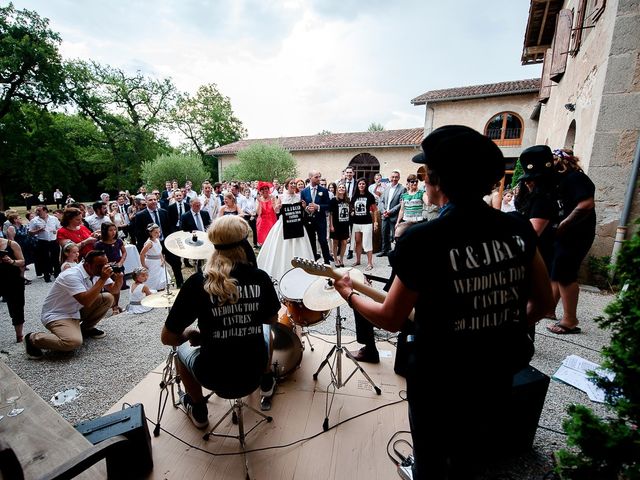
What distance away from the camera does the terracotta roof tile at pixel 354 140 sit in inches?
782

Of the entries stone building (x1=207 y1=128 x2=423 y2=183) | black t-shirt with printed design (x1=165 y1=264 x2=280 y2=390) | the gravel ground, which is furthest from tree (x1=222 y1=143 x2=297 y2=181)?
black t-shirt with printed design (x1=165 y1=264 x2=280 y2=390)

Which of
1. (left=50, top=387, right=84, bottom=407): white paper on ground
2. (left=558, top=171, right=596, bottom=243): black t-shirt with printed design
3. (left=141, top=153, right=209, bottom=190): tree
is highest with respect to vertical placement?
(left=141, top=153, right=209, bottom=190): tree

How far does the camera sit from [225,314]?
6.85 feet

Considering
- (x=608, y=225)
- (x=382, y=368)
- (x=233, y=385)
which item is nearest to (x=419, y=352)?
(x=233, y=385)

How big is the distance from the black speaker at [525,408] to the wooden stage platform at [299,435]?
81 centimetres

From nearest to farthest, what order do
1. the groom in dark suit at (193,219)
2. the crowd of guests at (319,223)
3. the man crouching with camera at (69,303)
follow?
1. the crowd of guests at (319,223)
2. the man crouching with camera at (69,303)
3. the groom in dark suit at (193,219)

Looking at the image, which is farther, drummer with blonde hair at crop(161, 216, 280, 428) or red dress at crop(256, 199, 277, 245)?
red dress at crop(256, 199, 277, 245)

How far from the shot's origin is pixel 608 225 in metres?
5.46

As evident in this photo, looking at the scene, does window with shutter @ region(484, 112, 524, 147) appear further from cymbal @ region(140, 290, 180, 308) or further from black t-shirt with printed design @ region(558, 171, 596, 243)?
cymbal @ region(140, 290, 180, 308)

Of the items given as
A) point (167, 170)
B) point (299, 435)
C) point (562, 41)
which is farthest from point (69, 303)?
point (167, 170)

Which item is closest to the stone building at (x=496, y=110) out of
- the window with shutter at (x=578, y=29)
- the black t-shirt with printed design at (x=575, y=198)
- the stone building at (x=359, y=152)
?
the stone building at (x=359, y=152)

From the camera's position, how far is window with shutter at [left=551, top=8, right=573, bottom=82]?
7.52 m

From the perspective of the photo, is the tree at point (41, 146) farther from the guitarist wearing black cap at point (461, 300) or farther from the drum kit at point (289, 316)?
the guitarist wearing black cap at point (461, 300)

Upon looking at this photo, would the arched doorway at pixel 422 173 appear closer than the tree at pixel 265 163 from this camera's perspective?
Yes
